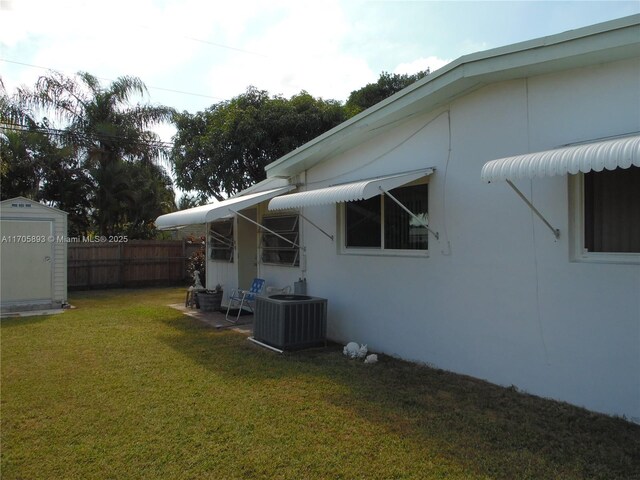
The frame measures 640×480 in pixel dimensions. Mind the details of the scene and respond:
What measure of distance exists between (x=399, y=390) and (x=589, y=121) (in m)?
3.22

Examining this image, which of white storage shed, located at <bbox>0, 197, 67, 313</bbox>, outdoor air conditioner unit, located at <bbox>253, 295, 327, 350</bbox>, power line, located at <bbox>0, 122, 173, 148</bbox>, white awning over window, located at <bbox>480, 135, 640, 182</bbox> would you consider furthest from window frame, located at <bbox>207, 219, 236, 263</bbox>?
power line, located at <bbox>0, 122, 173, 148</bbox>

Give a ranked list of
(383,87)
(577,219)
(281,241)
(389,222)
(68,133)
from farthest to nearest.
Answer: (383,87), (68,133), (281,241), (389,222), (577,219)

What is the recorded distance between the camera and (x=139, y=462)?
11.3 feet

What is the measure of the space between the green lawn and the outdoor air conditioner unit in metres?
0.31

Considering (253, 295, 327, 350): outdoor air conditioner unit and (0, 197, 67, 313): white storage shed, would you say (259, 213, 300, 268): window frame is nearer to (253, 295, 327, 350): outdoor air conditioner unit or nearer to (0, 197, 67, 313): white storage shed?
(253, 295, 327, 350): outdoor air conditioner unit

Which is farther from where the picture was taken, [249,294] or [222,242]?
[222,242]

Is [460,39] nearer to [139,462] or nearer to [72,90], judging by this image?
[139,462]

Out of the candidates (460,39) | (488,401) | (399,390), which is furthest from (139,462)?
(460,39)

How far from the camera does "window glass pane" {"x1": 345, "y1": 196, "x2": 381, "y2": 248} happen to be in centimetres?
676

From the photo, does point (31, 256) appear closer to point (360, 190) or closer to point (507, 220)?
point (360, 190)

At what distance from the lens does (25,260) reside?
10.7 meters

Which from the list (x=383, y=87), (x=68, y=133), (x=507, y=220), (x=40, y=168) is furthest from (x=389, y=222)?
(x=68, y=133)

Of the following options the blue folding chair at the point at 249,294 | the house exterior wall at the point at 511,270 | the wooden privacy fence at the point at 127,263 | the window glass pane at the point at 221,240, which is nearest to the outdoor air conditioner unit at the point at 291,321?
the house exterior wall at the point at 511,270

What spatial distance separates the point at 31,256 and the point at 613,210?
→ 11436 millimetres
